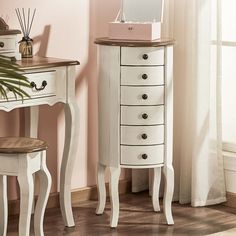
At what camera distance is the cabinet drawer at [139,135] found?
3.74 m

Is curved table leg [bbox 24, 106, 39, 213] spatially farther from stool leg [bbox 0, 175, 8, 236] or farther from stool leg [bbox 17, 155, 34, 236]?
stool leg [bbox 17, 155, 34, 236]

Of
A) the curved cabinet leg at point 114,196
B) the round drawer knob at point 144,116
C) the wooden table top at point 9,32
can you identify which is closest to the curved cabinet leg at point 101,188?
the curved cabinet leg at point 114,196

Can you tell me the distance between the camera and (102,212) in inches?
158

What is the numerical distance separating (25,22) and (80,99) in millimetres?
590

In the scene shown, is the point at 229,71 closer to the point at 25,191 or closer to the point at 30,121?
the point at 30,121

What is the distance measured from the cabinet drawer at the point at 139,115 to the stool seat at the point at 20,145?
65 cm

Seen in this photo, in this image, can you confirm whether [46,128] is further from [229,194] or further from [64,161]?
A: [229,194]

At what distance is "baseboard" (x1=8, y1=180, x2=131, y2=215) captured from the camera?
3.92 meters

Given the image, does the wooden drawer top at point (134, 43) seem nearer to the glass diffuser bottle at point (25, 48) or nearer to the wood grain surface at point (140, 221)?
the glass diffuser bottle at point (25, 48)

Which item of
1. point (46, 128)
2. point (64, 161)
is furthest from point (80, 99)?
point (64, 161)

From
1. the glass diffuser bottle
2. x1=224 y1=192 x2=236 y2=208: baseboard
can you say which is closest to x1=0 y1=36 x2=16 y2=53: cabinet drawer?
the glass diffuser bottle

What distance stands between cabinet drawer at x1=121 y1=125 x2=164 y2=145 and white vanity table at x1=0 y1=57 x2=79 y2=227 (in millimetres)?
252

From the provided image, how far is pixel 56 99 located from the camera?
3.54m

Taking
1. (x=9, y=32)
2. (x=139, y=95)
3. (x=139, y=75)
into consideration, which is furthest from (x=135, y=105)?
(x=9, y=32)
